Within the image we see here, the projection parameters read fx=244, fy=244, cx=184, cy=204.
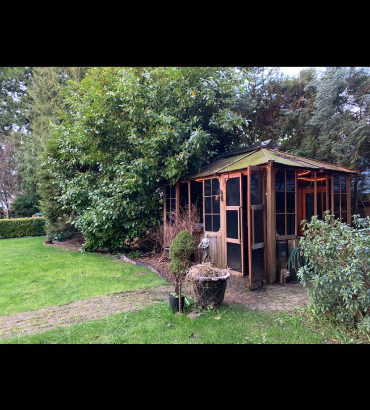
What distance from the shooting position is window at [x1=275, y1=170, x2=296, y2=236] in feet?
16.5

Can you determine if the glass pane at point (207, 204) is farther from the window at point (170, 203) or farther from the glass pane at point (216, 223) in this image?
the window at point (170, 203)

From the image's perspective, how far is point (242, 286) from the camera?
472 cm

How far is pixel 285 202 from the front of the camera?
5.11m

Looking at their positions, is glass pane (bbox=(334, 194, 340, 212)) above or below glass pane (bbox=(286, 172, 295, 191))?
below

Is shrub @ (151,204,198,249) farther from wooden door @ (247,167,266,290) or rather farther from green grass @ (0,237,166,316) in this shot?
wooden door @ (247,167,266,290)

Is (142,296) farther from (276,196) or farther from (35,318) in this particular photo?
(276,196)

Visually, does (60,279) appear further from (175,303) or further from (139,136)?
(139,136)

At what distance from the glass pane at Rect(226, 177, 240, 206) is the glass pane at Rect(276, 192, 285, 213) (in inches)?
32.5

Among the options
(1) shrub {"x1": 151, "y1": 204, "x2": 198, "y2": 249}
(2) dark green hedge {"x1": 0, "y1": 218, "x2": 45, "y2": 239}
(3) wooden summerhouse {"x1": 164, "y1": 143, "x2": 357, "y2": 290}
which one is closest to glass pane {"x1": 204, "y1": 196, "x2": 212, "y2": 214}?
(3) wooden summerhouse {"x1": 164, "y1": 143, "x2": 357, "y2": 290}

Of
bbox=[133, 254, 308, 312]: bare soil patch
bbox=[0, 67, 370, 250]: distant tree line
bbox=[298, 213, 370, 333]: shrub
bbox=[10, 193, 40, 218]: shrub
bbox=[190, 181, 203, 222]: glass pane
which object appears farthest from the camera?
bbox=[10, 193, 40, 218]: shrub

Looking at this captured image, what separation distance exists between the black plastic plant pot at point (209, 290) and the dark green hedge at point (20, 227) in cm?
1221

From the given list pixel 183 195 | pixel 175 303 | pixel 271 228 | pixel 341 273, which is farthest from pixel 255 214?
pixel 183 195
